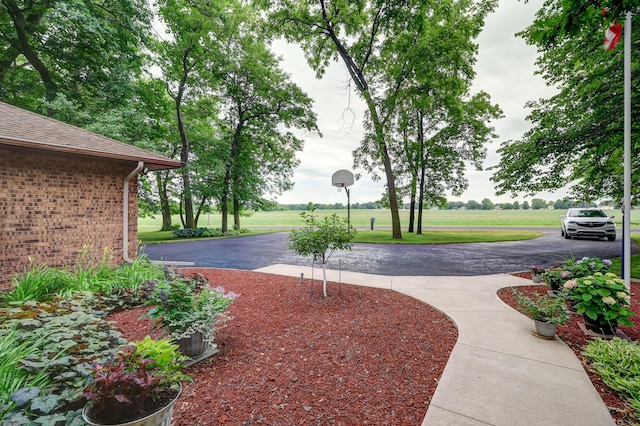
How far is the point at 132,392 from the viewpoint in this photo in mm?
1675

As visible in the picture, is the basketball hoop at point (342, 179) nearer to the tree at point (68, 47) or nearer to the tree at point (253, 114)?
the tree at point (68, 47)

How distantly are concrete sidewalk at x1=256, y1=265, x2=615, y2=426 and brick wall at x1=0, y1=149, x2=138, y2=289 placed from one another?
701 centimetres

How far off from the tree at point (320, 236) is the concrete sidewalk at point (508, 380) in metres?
2.00

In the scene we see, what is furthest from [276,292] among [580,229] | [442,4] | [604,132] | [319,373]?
[580,229]

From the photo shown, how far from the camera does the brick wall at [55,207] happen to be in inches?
189

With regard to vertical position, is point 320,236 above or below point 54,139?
below

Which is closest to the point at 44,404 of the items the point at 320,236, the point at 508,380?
the point at 508,380

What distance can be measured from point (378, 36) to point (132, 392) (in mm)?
18169

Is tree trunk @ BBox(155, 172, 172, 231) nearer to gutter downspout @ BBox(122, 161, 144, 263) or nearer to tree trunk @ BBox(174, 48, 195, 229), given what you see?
tree trunk @ BBox(174, 48, 195, 229)

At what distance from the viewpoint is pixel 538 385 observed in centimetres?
240

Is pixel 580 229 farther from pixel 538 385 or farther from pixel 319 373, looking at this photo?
pixel 319 373

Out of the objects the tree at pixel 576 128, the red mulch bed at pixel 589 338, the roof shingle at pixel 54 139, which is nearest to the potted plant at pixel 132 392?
the red mulch bed at pixel 589 338

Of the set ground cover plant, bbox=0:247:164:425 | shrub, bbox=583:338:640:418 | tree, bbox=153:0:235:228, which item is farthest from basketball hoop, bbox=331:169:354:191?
tree, bbox=153:0:235:228

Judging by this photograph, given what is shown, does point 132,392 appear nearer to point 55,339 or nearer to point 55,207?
point 55,339
